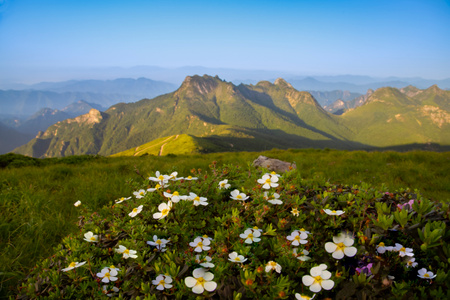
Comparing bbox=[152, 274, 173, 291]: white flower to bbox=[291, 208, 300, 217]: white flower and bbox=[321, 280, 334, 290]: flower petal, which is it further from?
bbox=[291, 208, 300, 217]: white flower

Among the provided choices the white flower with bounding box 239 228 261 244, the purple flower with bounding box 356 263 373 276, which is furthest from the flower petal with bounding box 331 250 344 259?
the white flower with bounding box 239 228 261 244

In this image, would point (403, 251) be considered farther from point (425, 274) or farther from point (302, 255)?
point (302, 255)

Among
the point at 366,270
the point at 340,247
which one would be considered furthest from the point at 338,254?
the point at 366,270

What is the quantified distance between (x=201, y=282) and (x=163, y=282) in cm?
31

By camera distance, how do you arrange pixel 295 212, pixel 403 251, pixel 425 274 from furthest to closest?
pixel 295 212 < pixel 403 251 < pixel 425 274

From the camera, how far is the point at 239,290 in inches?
58.3

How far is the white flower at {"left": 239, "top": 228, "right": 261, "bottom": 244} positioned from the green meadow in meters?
1.10

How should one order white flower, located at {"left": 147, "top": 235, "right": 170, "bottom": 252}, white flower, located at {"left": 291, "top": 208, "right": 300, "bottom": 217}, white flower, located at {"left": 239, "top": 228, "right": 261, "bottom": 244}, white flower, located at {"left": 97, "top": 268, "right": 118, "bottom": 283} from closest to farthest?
white flower, located at {"left": 97, "top": 268, "right": 118, "bottom": 283}
white flower, located at {"left": 239, "top": 228, "right": 261, "bottom": 244}
white flower, located at {"left": 147, "top": 235, "right": 170, "bottom": 252}
white flower, located at {"left": 291, "top": 208, "right": 300, "bottom": 217}

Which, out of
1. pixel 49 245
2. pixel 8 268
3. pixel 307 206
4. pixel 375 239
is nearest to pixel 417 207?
pixel 375 239

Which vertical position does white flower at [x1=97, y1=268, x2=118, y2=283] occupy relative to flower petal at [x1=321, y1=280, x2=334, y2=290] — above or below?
below

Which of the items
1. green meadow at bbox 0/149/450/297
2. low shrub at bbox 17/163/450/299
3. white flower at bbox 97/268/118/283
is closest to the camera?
low shrub at bbox 17/163/450/299

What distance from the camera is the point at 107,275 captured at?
71.4 inches

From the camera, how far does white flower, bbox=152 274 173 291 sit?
61.0 inches

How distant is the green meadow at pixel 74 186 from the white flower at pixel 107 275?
128 centimetres
